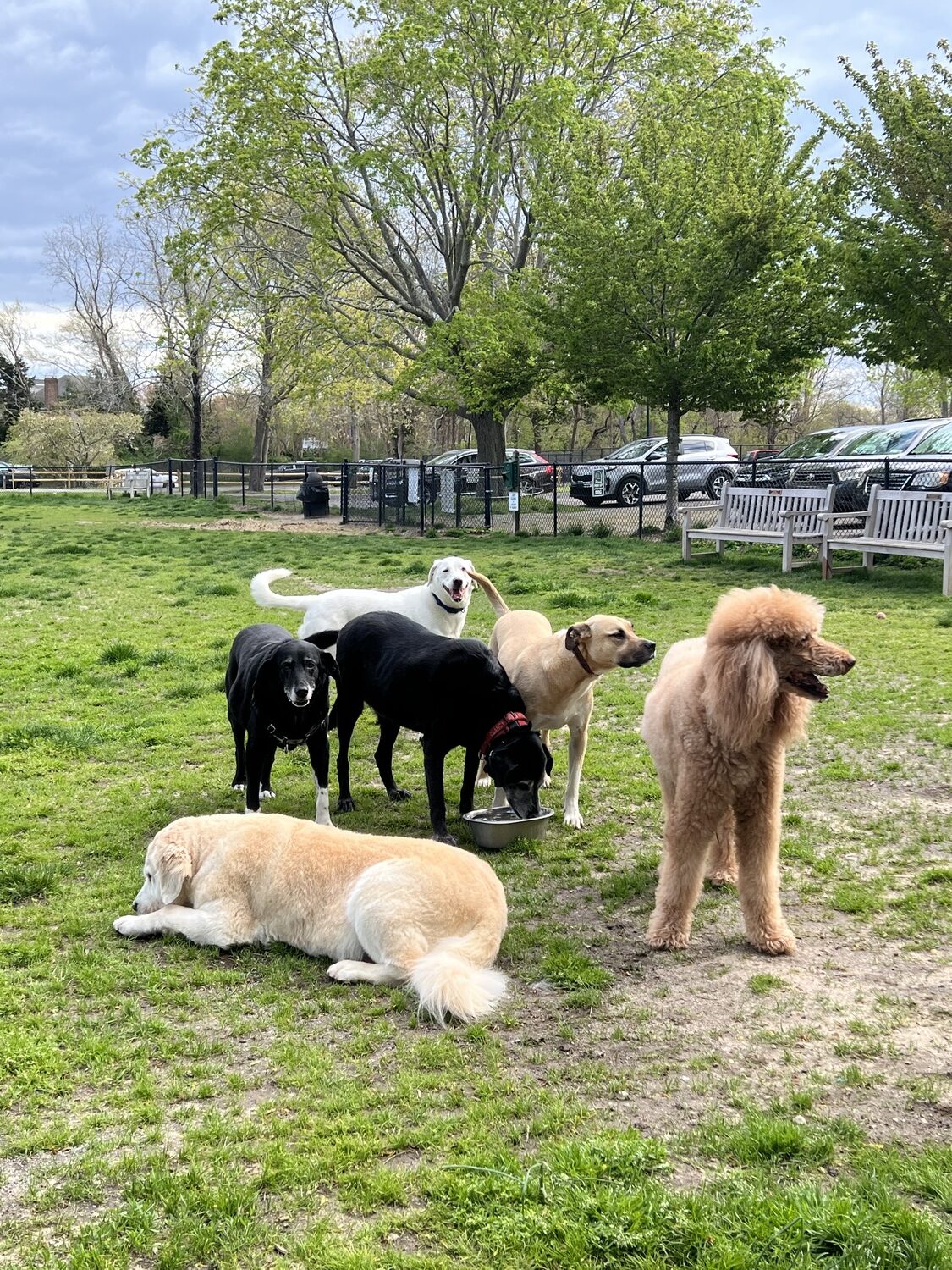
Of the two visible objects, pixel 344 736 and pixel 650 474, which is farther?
pixel 650 474

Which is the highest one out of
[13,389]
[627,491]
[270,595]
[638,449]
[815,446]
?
[13,389]

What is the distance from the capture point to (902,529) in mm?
13000

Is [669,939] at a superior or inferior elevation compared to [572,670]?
inferior

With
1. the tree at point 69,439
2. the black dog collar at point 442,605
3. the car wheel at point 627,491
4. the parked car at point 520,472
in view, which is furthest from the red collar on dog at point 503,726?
the tree at point 69,439

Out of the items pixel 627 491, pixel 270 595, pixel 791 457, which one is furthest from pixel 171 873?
pixel 627 491

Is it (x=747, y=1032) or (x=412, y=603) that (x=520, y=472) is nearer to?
(x=412, y=603)

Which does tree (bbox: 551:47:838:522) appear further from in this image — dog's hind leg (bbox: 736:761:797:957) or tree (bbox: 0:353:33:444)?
tree (bbox: 0:353:33:444)

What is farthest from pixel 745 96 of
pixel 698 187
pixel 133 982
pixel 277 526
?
pixel 133 982

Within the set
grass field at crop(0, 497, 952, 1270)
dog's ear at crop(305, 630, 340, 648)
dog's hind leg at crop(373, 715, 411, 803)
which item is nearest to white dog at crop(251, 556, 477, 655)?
grass field at crop(0, 497, 952, 1270)

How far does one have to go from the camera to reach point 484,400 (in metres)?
24.6

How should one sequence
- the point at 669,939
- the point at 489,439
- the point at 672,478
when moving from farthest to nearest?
the point at 489,439 → the point at 672,478 → the point at 669,939

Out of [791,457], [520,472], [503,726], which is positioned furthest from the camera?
[520,472]

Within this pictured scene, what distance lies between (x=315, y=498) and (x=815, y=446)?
13.0 m

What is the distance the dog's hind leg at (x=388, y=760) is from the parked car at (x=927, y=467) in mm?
10843
